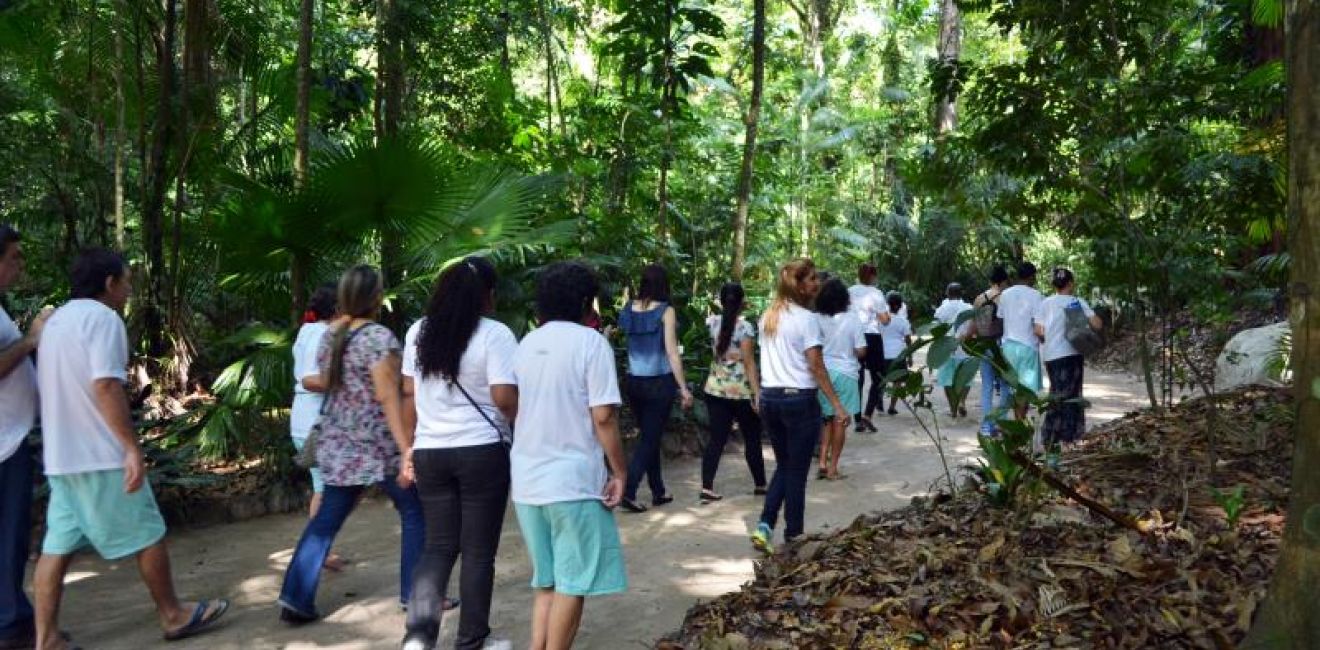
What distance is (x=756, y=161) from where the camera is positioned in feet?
59.5

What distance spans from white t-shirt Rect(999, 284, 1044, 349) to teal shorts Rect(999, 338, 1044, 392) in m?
0.04

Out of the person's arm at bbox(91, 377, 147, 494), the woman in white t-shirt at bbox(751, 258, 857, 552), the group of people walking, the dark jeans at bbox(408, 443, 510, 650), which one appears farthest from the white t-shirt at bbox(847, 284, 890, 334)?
the person's arm at bbox(91, 377, 147, 494)

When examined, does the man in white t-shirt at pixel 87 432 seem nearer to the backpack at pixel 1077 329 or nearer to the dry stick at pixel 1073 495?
the dry stick at pixel 1073 495

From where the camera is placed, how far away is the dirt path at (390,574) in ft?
16.9

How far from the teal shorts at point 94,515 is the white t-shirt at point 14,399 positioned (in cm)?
27

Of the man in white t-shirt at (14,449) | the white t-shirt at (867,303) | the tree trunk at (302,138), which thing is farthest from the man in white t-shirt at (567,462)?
the white t-shirt at (867,303)

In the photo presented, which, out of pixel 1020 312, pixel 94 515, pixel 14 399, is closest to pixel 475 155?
pixel 1020 312

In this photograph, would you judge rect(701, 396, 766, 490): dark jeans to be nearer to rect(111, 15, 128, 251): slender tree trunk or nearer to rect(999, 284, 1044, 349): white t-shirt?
rect(999, 284, 1044, 349): white t-shirt

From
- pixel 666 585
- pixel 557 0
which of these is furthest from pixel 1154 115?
pixel 557 0

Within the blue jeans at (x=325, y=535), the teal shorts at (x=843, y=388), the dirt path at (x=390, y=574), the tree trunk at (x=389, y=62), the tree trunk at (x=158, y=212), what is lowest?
the dirt path at (x=390, y=574)

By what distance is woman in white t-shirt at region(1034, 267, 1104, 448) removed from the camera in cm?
858

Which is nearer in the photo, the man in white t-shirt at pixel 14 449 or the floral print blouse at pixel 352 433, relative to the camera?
the man in white t-shirt at pixel 14 449

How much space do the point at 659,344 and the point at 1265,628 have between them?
197 inches

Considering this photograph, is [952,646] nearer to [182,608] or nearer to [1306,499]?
[1306,499]
